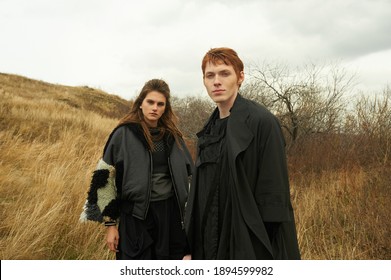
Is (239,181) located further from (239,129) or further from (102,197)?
(102,197)

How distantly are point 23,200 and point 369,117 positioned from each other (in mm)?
7086

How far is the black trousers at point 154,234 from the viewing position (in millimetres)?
2678

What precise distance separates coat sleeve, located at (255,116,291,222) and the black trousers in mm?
1152

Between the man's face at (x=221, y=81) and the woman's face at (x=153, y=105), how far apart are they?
908 millimetres

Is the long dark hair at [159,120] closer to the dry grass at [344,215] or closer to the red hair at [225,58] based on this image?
the red hair at [225,58]

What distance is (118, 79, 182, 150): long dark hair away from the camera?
282 cm

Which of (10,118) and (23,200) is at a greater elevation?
(10,118)

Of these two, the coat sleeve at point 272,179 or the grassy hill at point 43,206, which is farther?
the grassy hill at point 43,206

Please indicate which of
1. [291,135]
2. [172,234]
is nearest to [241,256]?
[172,234]

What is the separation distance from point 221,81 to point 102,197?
138cm

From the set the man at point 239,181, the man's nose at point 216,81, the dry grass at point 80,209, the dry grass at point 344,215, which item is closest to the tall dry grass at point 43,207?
the dry grass at point 80,209

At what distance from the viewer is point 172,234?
2785mm

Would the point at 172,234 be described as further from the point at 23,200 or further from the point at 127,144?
the point at 23,200
